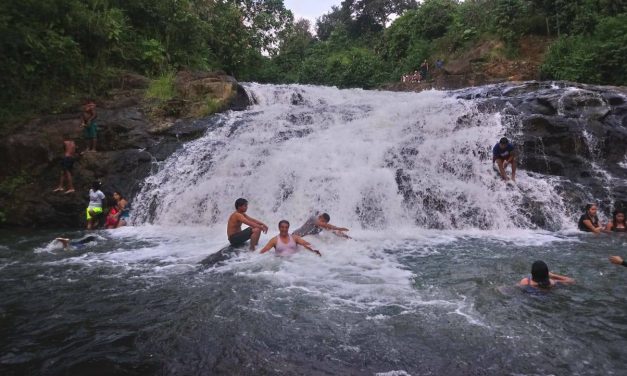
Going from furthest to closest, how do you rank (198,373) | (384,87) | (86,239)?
1. (384,87)
2. (86,239)
3. (198,373)

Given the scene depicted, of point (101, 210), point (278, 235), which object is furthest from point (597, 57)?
point (101, 210)

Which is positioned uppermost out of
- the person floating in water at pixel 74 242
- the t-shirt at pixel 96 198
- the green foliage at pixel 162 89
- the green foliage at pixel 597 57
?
the green foliage at pixel 597 57

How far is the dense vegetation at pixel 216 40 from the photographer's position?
1352 cm

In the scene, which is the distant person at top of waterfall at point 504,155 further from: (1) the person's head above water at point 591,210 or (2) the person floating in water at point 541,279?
(2) the person floating in water at point 541,279

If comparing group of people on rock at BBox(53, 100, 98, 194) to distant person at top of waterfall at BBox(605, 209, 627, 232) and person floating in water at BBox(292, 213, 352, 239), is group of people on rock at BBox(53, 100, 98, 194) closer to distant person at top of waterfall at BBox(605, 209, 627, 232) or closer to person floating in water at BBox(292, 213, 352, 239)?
person floating in water at BBox(292, 213, 352, 239)

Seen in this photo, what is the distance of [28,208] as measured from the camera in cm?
1131

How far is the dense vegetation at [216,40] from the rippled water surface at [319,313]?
820 cm

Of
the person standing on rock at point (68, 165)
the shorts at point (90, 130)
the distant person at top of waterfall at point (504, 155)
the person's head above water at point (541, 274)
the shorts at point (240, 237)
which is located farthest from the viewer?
the shorts at point (90, 130)

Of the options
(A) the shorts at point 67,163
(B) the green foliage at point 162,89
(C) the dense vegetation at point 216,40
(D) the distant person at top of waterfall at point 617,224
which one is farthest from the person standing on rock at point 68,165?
(D) the distant person at top of waterfall at point 617,224

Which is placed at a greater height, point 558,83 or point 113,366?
point 558,83

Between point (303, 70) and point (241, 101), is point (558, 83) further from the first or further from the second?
point (303, 70)

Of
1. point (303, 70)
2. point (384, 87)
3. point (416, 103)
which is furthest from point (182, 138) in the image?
point (303, 70)

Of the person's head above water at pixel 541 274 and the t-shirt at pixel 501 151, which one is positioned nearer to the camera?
the person's head above water at pixel 541 274

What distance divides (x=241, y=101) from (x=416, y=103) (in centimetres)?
603
